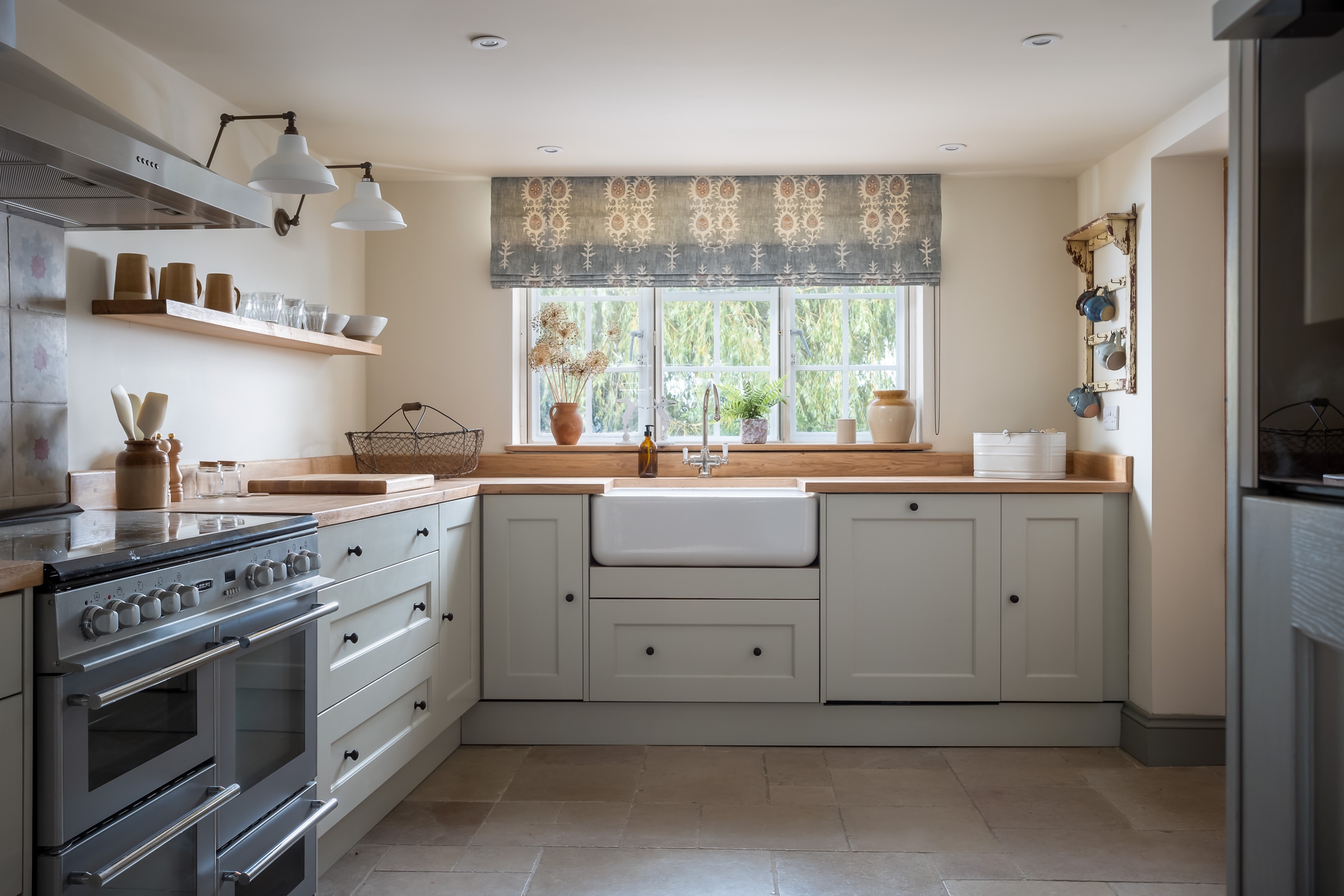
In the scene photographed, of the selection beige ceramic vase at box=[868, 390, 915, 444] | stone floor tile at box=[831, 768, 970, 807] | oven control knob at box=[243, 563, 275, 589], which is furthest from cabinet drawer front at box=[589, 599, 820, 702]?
oven control knob at box=[243, 563, 275, 589]

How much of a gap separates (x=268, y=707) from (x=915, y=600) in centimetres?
210

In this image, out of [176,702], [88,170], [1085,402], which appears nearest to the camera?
[176,702]

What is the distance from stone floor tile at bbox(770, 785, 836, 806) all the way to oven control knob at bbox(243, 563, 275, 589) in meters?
1.60

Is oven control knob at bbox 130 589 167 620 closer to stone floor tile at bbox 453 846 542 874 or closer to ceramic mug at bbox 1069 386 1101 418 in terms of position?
stone floor tile at bbox 453 846 542 874

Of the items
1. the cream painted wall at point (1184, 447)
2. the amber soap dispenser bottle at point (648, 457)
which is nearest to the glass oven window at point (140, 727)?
the amber soap dispenser bottle at point (648, 457)

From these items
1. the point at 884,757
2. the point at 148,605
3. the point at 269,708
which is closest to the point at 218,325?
the point at 269,708

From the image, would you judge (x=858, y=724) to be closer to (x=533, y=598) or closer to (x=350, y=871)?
(x=533, y=598)

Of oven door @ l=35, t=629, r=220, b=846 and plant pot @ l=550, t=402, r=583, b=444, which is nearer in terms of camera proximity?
oven door @ l=35, t=629, r=220, b=846

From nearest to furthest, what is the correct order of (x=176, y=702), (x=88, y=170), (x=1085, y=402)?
(x=176, y=702)
(x=88, y=170)
(x=1085, y=402)

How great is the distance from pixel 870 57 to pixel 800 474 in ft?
5.58

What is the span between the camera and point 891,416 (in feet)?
12.2

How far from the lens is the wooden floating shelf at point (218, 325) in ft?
7.38

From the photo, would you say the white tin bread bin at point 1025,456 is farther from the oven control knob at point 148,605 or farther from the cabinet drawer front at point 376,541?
the oven control knob at point 148,605

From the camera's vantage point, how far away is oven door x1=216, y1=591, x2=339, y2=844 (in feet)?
5.55
